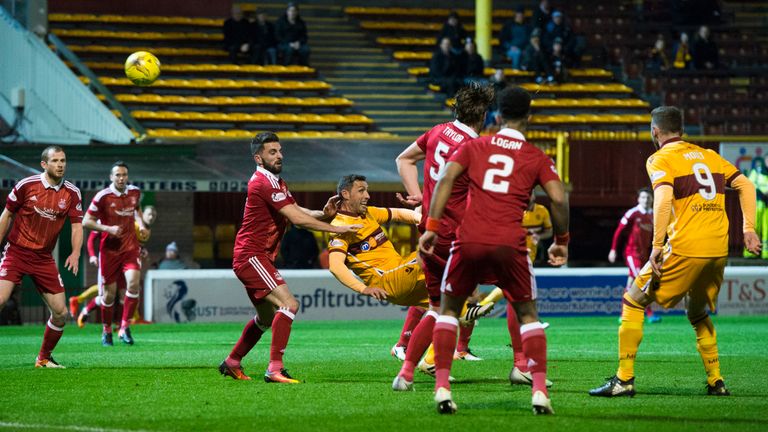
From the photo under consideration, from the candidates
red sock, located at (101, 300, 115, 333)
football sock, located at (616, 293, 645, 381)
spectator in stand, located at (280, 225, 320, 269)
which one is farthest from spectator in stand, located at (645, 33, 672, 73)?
football sock, located at (616, 293, 645, 381)

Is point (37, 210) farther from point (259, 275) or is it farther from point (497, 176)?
point (497, 176)

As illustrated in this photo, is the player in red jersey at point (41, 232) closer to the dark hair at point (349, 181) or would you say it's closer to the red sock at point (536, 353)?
the dark hair at point (349, 181)

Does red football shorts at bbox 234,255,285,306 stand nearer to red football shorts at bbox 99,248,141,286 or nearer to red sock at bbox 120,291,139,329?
red sock at bbox 120,291,139,329

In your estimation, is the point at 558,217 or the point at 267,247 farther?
the point at 267,247

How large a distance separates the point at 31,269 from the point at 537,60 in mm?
20645

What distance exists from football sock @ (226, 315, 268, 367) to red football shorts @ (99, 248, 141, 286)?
6253 mm

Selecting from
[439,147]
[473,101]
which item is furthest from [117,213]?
[473,101]

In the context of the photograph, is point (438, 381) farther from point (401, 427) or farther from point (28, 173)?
point (28, 173)

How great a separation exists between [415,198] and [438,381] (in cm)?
225

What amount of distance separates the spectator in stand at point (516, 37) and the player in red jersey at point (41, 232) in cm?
2047

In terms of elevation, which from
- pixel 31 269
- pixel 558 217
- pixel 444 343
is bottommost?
pixel 444 343

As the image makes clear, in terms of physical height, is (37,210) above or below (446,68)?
below

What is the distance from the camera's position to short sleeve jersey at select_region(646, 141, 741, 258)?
377 inches

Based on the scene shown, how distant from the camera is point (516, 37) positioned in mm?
32219
